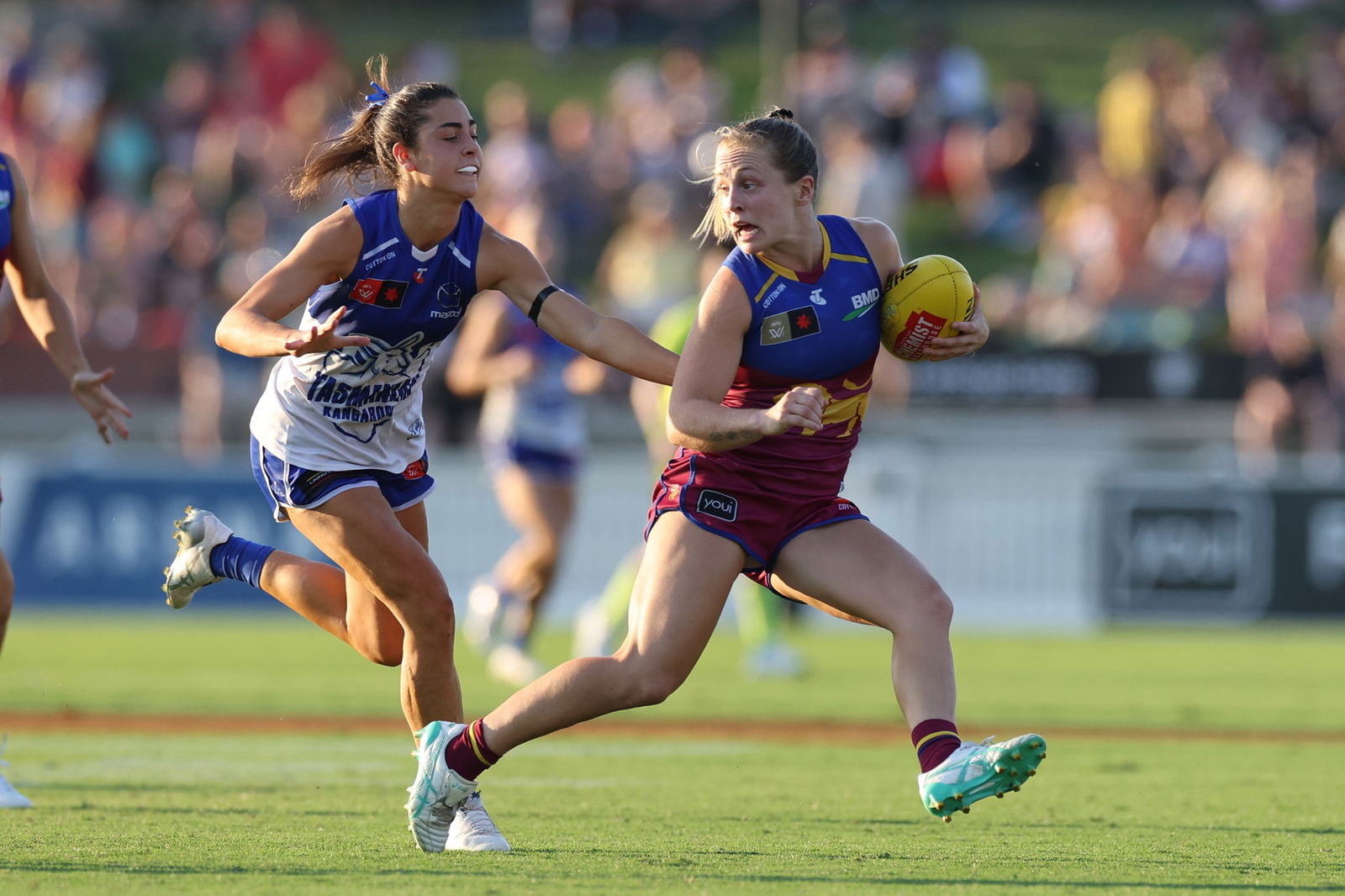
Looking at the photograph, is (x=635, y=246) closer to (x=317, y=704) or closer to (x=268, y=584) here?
(x=317, y=704)

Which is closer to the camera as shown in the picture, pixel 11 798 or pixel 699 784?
pixel 11 798

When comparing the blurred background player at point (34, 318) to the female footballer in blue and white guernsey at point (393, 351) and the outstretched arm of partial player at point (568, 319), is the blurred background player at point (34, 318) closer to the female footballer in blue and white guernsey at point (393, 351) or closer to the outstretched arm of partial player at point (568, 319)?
the female footballer in blue and white guernsey at point (393, 351)

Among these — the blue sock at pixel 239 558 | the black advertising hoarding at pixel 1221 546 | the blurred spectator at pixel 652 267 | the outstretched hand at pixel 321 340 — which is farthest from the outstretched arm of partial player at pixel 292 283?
the black advertising hoarding at pixel 1221 546

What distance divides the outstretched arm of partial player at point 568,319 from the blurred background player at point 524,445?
5800mm

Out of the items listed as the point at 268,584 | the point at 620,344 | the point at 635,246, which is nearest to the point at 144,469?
the point at 635,246

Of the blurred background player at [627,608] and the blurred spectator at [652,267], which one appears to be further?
the blurred spectator at [652,267]

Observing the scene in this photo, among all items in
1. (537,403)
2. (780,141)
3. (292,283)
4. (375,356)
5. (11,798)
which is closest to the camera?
(780,141)

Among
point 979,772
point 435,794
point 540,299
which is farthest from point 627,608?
point 979,772

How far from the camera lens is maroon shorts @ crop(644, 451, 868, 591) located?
19.6 ft

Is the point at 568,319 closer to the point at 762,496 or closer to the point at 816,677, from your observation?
the point at 762,496

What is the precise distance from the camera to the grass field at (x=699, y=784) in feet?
18.4

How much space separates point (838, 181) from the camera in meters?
19.7

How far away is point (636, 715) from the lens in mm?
11141

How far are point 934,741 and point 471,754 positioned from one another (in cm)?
143
